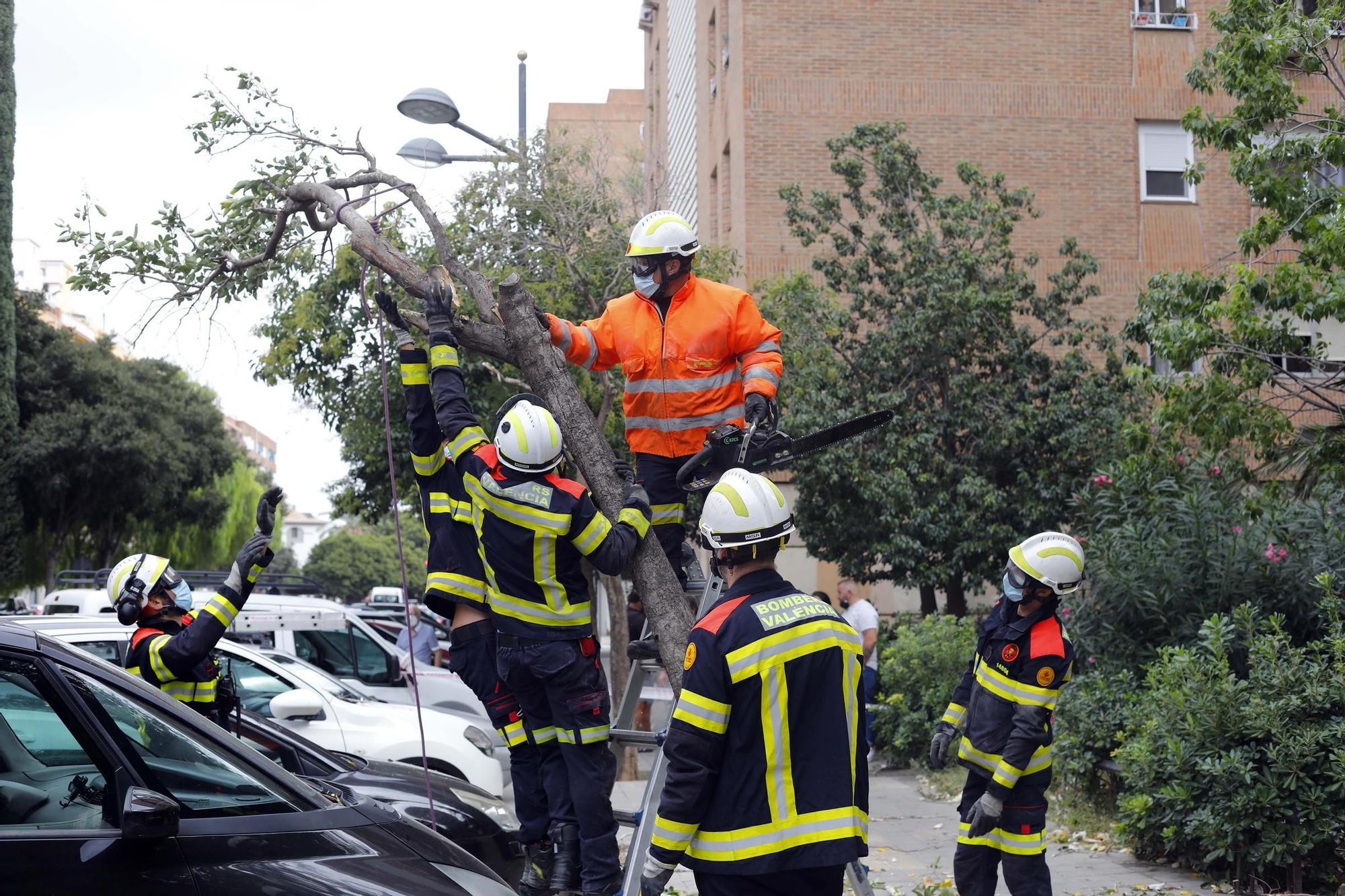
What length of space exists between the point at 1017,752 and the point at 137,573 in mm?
4153

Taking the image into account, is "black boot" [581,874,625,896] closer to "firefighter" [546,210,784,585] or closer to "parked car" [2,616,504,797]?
"firefighter" [546,210,784,585]

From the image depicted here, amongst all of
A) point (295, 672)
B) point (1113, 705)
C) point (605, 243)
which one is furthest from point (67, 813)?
point (605, 243)

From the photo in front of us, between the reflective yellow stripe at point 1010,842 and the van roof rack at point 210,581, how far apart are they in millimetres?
6155

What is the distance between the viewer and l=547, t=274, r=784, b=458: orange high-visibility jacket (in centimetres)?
533

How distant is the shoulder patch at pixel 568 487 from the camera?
513 cm

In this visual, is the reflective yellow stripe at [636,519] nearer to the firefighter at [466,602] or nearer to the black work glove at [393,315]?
the firefighter at [466,602]

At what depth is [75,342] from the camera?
33.4 m

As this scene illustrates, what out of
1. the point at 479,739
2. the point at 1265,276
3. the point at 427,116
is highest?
the point at 427,116

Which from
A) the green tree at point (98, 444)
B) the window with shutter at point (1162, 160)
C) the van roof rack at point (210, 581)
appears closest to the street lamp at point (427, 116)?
the van roof rack at point (210, 581)

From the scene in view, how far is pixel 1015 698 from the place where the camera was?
583cm

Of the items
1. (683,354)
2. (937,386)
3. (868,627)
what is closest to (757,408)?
(683,354)

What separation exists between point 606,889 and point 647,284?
245 centimetres

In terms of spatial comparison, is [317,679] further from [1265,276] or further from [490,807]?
[1265,276]

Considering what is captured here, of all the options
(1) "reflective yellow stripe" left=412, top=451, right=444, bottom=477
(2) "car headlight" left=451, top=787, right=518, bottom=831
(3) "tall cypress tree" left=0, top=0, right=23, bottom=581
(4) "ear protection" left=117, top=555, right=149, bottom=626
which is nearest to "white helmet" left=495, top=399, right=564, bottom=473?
(1) "reflective yellow stripe" left=412, top=451, right=444, bottom=477
